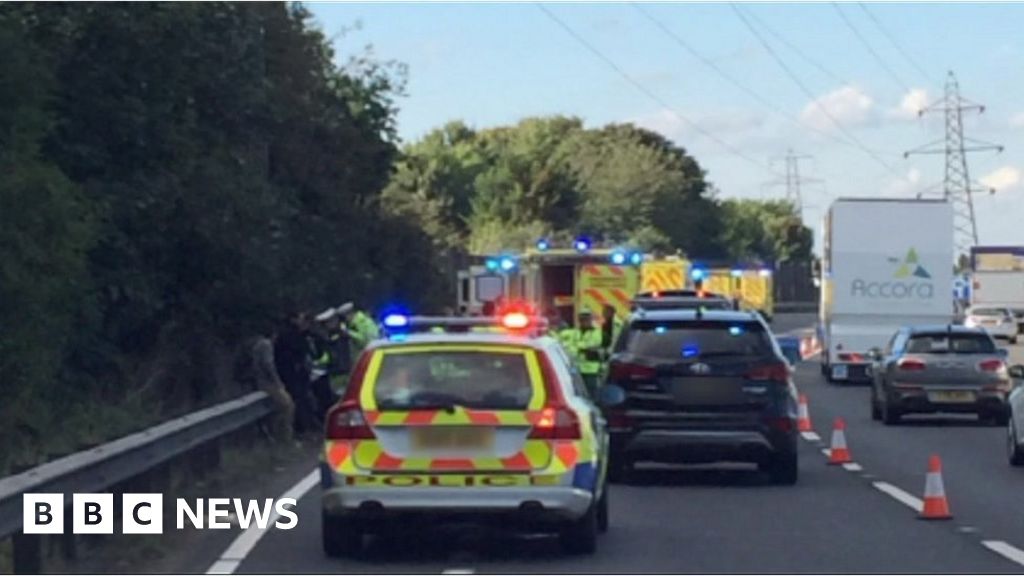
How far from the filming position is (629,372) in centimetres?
2106

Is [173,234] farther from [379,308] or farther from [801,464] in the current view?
[379,308]

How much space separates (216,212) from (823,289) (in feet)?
67.9

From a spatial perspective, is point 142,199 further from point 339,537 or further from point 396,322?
point 339,537

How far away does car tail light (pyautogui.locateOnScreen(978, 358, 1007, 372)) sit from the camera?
32.4 m

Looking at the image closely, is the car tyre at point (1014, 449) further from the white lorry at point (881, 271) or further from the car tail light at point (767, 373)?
the white lorry at point (881, 271)

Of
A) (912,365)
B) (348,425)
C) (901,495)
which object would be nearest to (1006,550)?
(348,425)

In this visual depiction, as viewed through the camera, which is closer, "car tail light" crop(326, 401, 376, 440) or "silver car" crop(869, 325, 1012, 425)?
"car tail light" crop(326, 401, 376, 440)

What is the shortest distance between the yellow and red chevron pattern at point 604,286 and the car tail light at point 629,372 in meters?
21.4

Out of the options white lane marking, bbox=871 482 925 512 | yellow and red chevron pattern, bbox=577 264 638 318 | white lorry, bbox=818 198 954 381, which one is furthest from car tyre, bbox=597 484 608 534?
white lorry, bbox=818 198 954 381

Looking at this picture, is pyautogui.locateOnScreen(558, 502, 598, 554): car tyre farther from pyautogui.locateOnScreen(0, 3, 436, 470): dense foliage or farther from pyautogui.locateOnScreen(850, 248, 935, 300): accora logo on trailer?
A: pyautogui.locateOnScreen(850, 248, 935, 300): accora logo on trailer

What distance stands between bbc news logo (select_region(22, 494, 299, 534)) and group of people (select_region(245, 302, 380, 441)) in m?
6.31

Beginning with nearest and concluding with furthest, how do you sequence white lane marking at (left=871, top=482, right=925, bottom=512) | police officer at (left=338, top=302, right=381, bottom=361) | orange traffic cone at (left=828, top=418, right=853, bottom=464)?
white lane marking at (left=871, top=482, right=925, bottom=512), orange traffic cone at (left=828, top=418, right=853, bottom=464), police officer at (left=338, top=302, right=381, bottom=361)

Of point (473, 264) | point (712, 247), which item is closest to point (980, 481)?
point (473, 264)

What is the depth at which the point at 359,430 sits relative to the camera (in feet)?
47.4
